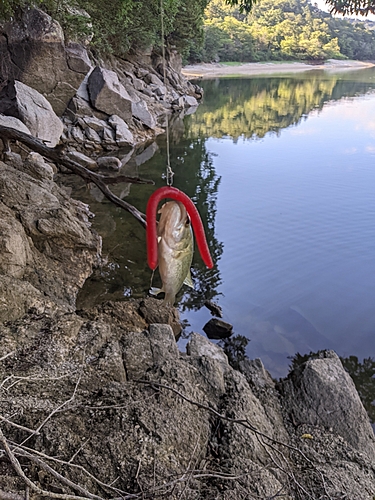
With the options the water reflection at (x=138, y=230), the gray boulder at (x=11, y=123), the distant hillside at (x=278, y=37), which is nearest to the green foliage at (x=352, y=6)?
the water reflection at (x=138, y=230)

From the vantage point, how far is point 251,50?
7288cm

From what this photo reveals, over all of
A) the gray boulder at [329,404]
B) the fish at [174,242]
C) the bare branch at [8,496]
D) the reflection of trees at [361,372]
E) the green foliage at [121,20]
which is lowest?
the reflection of trees at [361,372]

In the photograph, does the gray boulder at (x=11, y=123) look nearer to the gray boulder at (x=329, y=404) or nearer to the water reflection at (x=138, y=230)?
the water reflection at (x=138, y=230)

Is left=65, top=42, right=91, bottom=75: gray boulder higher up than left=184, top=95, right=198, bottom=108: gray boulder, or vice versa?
left=65, top=42, right=91, bottom=75: gray boulder

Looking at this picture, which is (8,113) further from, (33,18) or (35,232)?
(35,232)

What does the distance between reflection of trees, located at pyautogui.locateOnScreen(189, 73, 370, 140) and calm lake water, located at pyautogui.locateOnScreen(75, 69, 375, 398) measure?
Result: 10.7 feet

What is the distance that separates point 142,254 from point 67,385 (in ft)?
18.9

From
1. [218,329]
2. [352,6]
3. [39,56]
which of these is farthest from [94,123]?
[218,329]

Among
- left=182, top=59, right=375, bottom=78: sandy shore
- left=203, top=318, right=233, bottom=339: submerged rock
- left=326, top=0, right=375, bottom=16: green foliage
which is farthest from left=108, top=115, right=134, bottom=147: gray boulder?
left=182, top=59, right=375, bottom=78: sandy shore

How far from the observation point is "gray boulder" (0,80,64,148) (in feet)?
42.7

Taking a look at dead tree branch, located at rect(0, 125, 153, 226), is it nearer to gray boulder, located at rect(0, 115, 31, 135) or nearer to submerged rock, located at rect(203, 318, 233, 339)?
submerged rock, located at rect(203, 318, 233, 339)

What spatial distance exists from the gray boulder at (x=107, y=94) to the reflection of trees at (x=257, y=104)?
437 centimetres

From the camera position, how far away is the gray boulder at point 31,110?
42.7 feet

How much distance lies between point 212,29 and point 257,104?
115ft
